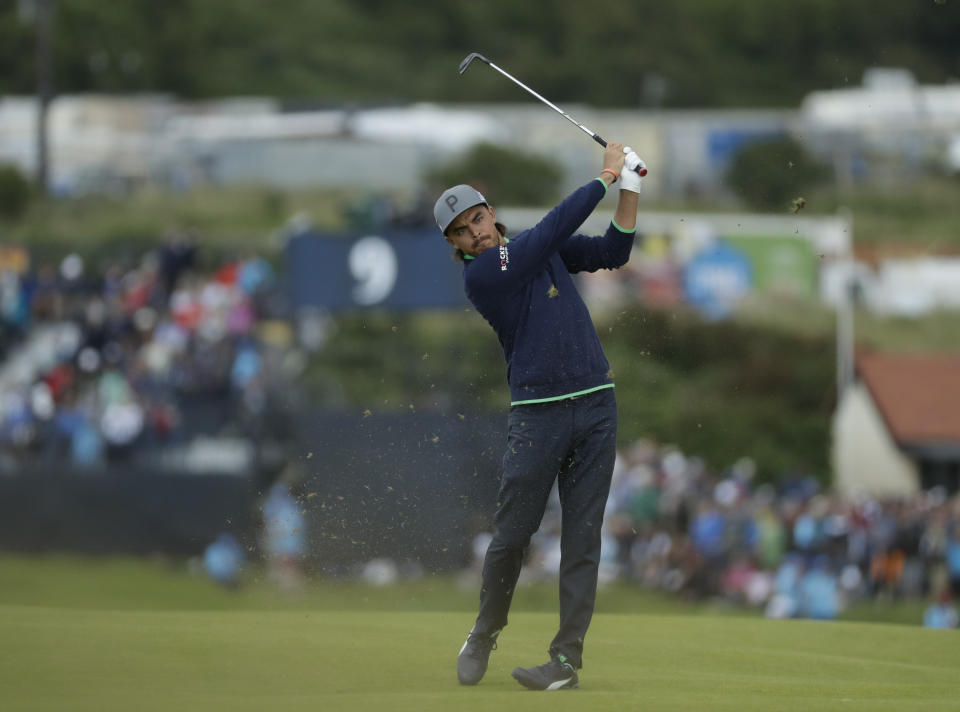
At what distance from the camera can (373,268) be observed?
21.8 meters

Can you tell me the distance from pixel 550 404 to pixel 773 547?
11.3m

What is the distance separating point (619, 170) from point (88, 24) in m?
69.1

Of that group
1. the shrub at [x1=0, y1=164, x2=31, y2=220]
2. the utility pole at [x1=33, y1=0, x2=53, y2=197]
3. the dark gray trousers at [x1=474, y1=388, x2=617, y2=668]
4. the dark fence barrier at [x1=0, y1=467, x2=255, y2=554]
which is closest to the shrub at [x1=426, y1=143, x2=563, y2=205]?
the utility pole at [x1=33, y1=0, x2=53, y2=197]

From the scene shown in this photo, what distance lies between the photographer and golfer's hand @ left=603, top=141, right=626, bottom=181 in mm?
6891

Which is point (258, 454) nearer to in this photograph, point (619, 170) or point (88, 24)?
point (619, 170)

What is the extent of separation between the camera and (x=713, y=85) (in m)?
76.8

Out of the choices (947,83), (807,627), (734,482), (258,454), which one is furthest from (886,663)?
(947,83)

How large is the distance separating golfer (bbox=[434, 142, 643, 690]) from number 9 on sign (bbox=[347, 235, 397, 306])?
1466 cm

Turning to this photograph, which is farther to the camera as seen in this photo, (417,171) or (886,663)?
(417,171)

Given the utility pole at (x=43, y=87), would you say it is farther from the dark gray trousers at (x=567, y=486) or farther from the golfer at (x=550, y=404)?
the dark gray trousers at (x=567, y=486)

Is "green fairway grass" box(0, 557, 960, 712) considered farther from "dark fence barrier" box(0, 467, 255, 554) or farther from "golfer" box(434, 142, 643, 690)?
"dark fence barrier" box(0, 467, 255, 554)

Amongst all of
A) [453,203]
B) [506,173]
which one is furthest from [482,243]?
[506,173]

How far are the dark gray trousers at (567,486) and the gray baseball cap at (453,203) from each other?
90 centimetres

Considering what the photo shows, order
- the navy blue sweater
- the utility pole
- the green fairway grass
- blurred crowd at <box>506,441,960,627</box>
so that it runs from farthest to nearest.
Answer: the utility pole
blurred crowd at <box>506,441,960,627</box>
the navy blue sweater
the green fairway grass
